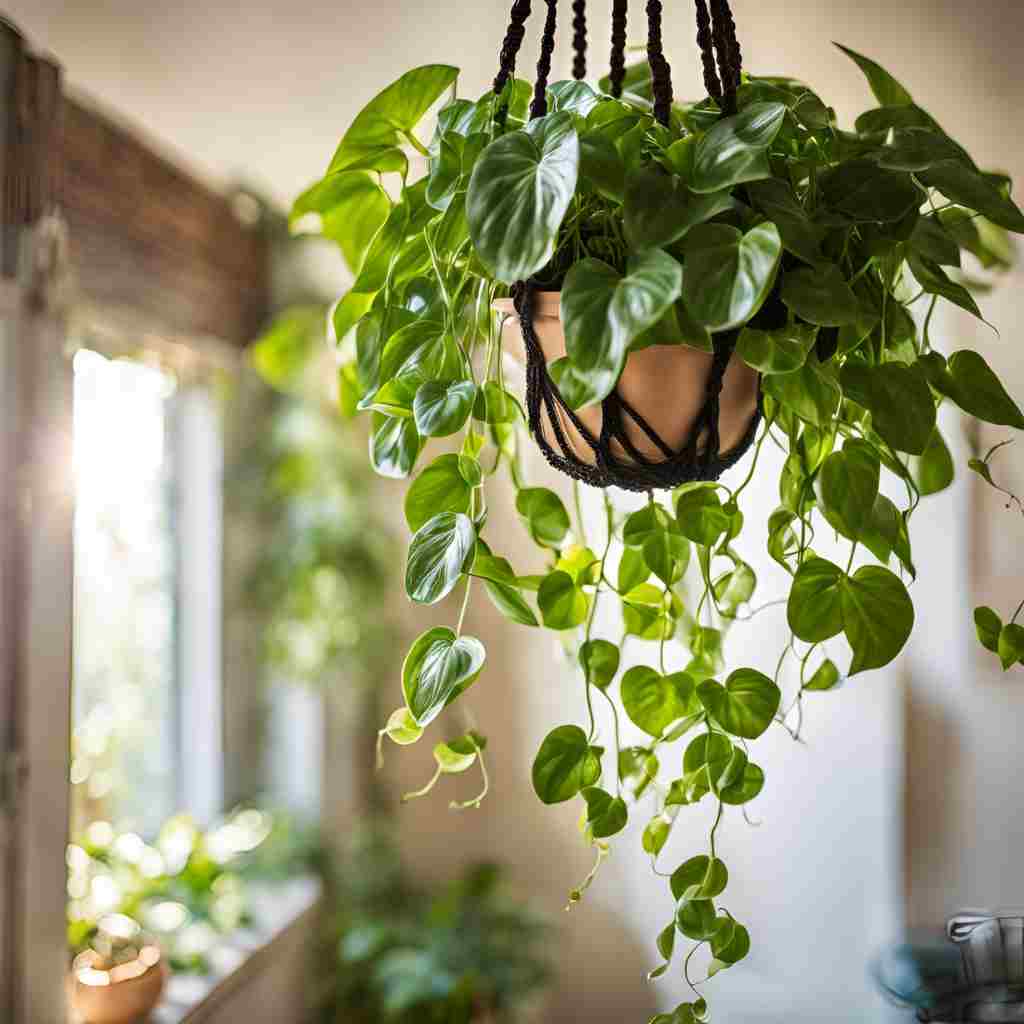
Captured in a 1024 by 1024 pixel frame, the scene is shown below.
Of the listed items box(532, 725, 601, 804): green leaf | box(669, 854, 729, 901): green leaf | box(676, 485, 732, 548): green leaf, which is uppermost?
box(676, 485, 732, 548): green leaf

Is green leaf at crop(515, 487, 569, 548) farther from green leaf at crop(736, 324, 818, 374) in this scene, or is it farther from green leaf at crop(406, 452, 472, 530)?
green leaf at crop(736, 324, 818, 374)

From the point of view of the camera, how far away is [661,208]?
1.82 ft

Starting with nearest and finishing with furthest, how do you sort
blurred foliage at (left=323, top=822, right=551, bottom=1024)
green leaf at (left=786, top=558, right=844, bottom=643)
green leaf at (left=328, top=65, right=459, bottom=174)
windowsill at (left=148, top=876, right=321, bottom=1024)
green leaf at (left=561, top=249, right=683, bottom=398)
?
green leaf at (left=561, top=249, right=683, bottom=398), green leaf at (left=786, top=558, right=844, bottom=643), green leaf at (left=328, top=65, right=459, bottom=174), windowsill at (left=148, top=876, right=321, bottom=1024), blurred foliage at (left=323, top=822, right=551, bottom=1024)

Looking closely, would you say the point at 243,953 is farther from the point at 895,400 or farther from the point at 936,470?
the point at 895,400

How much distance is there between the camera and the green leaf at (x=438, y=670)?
0.63m

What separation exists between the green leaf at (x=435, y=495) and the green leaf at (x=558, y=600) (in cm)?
11

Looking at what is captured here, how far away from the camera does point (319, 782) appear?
2.52 m

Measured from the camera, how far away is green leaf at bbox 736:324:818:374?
59 cm

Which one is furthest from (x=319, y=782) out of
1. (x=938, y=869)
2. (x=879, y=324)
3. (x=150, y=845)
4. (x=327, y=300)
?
(x=879, y=324)

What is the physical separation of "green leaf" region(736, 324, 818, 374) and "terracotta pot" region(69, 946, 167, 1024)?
61.2 inches

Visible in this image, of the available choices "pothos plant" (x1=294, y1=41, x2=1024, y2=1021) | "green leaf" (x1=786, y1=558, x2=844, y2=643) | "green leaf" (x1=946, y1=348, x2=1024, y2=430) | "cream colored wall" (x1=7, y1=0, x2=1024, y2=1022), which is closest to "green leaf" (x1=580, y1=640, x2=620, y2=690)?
"pothos plant" (x1=294, y1=41, x2=1024, y2=1021)

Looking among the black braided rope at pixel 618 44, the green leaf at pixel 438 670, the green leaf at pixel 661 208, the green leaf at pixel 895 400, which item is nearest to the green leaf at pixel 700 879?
the green leaf at pixel 438 670

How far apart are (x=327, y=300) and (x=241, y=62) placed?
957 mm

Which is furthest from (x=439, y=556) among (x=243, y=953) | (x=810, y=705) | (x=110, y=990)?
(x=243, y=953)
